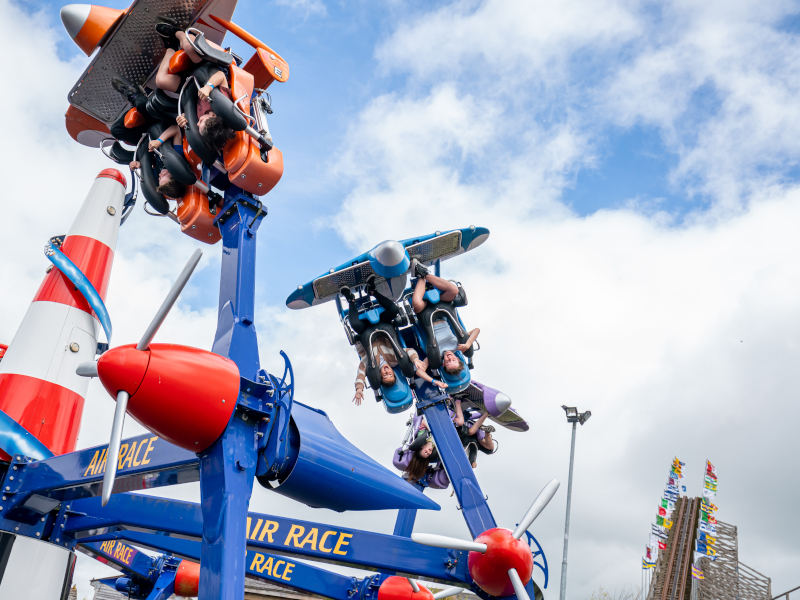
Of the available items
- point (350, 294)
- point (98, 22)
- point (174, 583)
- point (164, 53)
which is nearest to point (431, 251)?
point (350, 294)

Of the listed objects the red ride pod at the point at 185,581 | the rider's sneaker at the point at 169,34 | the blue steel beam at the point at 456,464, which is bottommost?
the red ride pod at the point at 185,581

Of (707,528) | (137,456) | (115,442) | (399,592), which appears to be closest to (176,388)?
(115,442)

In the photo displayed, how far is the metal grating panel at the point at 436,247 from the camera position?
769 cm

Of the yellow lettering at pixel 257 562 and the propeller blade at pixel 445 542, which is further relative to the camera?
the yellow lettering at pixel 257 562

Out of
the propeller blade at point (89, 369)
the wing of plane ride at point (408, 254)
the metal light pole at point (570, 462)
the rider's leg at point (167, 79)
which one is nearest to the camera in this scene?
the propeller blade at point (89, 369)

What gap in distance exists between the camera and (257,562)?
6.33 meters

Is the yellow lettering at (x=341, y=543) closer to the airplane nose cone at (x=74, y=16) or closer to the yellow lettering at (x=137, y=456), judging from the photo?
the yellow lettering at (x=137, y=456)

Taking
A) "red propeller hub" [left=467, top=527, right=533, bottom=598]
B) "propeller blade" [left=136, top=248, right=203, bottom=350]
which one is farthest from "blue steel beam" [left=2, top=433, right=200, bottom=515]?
"red propeller hub" [left=467, top=527, right=533, bottom=598]

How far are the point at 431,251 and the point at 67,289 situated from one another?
407cm

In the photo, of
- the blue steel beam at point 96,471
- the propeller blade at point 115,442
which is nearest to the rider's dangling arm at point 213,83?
the propeller blade at point 115,442

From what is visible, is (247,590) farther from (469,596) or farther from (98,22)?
(98,22)

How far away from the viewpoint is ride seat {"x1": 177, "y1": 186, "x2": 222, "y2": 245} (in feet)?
16.4

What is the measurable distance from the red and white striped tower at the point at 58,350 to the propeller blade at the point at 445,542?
338 centimetres

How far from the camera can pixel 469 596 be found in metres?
14.4
